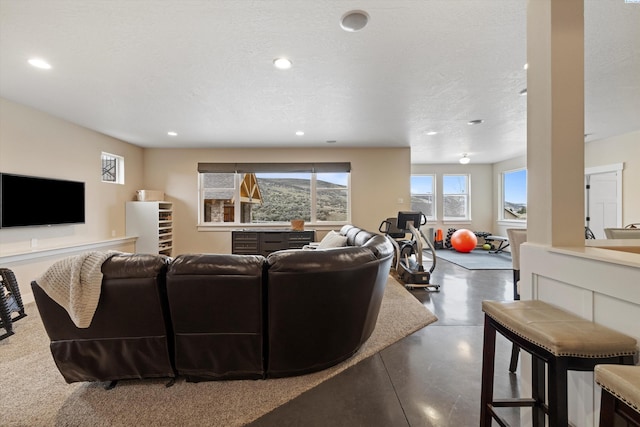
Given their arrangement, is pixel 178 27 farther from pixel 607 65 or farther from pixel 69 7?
pixel 607 65

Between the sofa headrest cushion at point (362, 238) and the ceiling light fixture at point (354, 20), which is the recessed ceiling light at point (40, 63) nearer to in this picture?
the ceiling light fixture at point (354, 20)

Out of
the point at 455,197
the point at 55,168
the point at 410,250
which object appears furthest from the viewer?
the point at 455,197

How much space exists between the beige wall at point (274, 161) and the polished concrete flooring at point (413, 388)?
350cm

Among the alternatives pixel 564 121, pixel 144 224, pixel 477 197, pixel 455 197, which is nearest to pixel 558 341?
pixel 564 121

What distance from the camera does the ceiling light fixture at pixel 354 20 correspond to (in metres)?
1.90

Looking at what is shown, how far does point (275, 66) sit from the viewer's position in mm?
2598

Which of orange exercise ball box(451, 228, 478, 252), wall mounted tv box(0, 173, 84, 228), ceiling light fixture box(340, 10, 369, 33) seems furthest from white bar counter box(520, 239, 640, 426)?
orange exercise ball box(451, 228, 478, 252)

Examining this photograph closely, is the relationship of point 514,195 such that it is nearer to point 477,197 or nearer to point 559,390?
point 477,197

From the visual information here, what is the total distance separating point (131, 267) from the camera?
1660mm

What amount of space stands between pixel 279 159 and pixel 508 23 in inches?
181

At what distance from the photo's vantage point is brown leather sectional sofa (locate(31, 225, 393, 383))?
5.46 ft

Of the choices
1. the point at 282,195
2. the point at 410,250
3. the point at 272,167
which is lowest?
the point at 410,250

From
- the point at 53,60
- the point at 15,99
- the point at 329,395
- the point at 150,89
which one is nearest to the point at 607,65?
the point at 329,395

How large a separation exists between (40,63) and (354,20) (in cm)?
298
